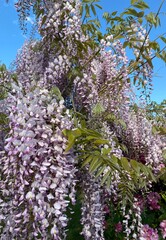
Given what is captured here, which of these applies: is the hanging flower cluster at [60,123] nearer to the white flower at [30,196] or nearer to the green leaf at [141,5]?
the white flower at [30,196]

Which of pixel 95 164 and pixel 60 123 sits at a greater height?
pixel 60 123

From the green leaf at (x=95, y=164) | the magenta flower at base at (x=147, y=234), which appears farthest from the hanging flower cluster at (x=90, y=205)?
the magenta flower at base at (x=147, y=234)

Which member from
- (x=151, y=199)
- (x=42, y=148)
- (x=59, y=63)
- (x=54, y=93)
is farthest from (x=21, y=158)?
(x=151, y=199)

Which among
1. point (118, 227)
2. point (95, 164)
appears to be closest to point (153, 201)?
point (118, 227)

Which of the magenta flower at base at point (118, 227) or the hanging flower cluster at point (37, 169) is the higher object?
the hanging flower cluster at point (37, 169)

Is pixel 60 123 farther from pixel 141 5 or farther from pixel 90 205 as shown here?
pixel 141 5

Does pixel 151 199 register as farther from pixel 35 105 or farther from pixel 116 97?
pixel 35 105

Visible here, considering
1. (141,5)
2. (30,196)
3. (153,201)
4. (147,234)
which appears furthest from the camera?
(153,201)

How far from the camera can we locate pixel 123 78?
11.6 feet

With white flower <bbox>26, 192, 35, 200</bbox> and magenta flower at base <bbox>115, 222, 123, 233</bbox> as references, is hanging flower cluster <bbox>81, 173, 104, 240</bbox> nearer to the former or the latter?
white flower <bbox>26, 192, 35, 200</bbox>

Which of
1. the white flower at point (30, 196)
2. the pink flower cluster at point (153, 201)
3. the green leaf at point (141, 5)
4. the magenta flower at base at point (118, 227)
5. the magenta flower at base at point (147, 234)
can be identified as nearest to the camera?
the white flower at point (30, 196)

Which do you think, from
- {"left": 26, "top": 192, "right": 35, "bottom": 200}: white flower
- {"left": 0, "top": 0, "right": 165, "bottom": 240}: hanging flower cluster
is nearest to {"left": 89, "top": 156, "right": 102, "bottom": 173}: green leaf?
{"left": 0, "top": 0, "right": 165, "bottom": 240}: hanging flower cluster

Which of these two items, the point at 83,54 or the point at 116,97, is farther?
the point at 116,97

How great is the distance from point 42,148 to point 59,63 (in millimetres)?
1280
